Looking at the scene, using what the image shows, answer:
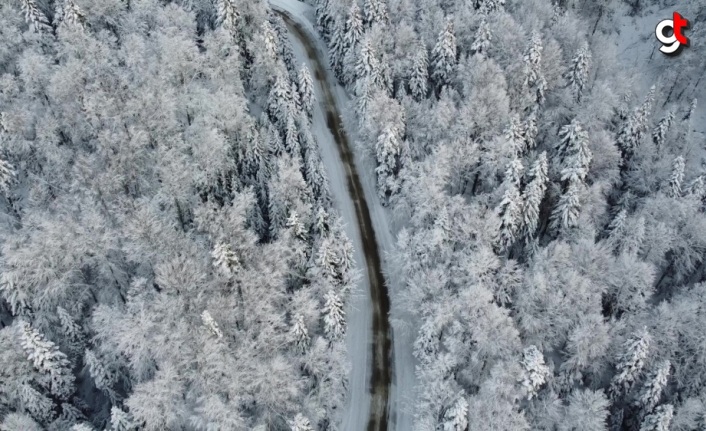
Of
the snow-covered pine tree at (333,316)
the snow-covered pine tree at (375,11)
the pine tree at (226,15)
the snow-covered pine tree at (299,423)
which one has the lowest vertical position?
the snow-covered pine tree at (299,423)

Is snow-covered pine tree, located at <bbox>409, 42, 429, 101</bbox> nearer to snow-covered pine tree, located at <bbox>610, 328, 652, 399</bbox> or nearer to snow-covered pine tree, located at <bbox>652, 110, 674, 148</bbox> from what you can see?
snow-covered pine tree, located at <bbox>652, 110, 674, 148</bbox>

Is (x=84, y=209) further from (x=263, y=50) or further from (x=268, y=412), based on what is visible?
(x=263, y=50)

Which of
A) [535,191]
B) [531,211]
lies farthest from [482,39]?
[531,211]

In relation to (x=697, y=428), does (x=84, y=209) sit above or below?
below

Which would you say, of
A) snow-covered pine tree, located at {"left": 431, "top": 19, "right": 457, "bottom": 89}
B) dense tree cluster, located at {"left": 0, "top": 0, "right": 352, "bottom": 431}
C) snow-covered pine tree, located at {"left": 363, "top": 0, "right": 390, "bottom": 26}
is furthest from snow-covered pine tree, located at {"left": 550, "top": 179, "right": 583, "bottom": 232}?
snow-covered pine tree, located at {"left": 363, "top": 0, "right": 390, "bottom": 26}

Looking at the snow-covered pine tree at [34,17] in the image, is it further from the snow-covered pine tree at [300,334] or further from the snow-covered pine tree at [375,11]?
the snow-covered pine tree at [300,334]

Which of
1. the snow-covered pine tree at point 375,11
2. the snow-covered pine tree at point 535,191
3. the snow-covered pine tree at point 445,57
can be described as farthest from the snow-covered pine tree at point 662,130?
the snow-covered pine tree at point 375,11

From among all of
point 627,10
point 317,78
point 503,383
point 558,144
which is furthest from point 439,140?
point 627,10
